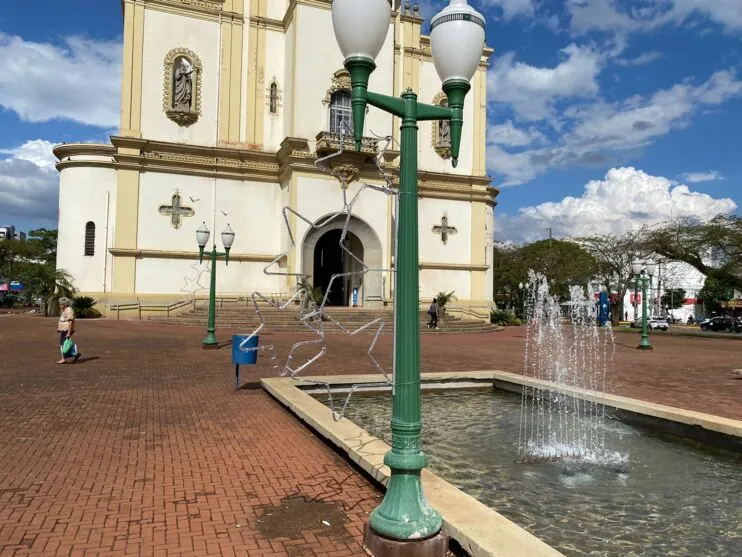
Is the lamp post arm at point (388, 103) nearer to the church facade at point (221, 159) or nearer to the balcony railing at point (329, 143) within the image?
the church facade at point (221, 159)

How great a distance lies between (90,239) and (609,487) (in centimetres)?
2832

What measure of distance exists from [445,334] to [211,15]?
65.0 feet

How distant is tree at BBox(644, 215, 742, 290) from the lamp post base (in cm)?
3224

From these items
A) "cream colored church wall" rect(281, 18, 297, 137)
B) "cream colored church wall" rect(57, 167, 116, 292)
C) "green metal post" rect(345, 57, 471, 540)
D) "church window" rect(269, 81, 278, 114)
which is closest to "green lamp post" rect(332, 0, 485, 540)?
"green metal post" rect(345, 57, 471, 540)

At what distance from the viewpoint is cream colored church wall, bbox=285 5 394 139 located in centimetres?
2861

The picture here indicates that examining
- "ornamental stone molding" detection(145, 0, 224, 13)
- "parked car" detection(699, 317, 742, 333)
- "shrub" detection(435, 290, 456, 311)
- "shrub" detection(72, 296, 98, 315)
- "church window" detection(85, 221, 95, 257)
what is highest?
"ornamental stone molding" detection(145, 0, 224, 13)

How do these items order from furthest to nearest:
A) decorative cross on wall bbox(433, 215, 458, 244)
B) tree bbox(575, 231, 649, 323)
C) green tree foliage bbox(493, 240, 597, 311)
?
green tree foliage bbox(493, 240, 597, 311) → tree bbox(575, 231, 649, 323) → decorative cross on wall bbox(433, 215, 458, 244)

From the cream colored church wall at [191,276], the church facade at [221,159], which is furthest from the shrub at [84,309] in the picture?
the cream colored church wall at [191,276]

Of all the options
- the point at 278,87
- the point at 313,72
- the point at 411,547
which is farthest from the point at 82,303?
the point at 411,547

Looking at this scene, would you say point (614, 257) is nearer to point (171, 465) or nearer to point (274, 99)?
point (274, 99)

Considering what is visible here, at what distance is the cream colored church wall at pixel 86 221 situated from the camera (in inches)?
1103

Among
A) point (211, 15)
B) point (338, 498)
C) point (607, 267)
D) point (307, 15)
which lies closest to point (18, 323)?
point (211, 15)

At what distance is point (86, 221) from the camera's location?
93.5ft

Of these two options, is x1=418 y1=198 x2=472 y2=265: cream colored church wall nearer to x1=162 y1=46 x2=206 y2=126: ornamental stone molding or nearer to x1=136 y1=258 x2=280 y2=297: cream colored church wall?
x1=136 y1=258 x2=280 y2=297: cream colored church wall
